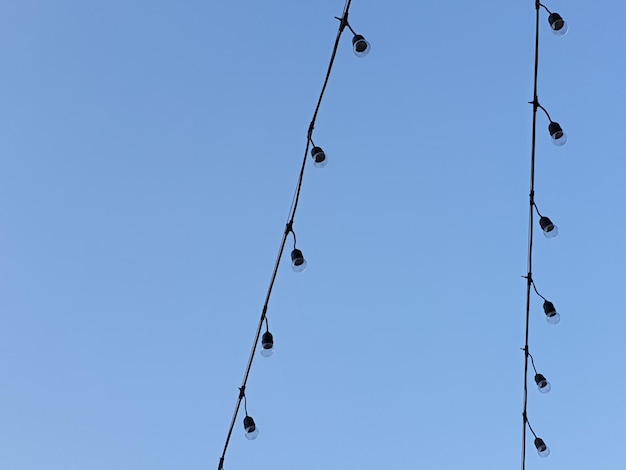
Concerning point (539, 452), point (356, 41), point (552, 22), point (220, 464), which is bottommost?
point (220, 464)

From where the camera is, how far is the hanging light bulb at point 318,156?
647 centimetres

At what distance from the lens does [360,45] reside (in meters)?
6.01

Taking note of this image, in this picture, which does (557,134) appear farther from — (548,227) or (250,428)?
(250,428)

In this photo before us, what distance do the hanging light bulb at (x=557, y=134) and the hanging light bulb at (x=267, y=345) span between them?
302 centimetres

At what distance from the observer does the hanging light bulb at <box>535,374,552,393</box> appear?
8148 millimetres

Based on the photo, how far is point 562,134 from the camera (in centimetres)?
707

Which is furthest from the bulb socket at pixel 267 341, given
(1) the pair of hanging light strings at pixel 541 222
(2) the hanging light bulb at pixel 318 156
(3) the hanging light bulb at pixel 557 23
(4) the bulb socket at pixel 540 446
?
(3) the hanging light bulb at pixel 557 23

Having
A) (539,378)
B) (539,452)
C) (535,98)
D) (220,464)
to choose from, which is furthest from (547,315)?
(220,464)

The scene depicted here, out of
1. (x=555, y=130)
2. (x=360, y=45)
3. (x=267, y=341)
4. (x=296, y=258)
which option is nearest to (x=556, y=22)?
(x=555, y=130)

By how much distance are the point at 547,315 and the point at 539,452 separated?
147 cm

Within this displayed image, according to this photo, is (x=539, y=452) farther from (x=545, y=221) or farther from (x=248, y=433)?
(x=248, y=433)

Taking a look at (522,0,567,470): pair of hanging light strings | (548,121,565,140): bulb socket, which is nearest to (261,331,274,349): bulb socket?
(522,0,567,470): pair of hanging light strings

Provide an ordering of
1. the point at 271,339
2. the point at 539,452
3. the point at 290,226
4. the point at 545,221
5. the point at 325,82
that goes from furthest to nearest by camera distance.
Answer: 1. the point at 539,452
2. the point at 545,221
3. the point at 271,339
4. the point at 290,226
5. the point at 325,82

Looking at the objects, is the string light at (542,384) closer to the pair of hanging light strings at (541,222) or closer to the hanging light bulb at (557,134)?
the pair of hanging light strings at (541,222)
